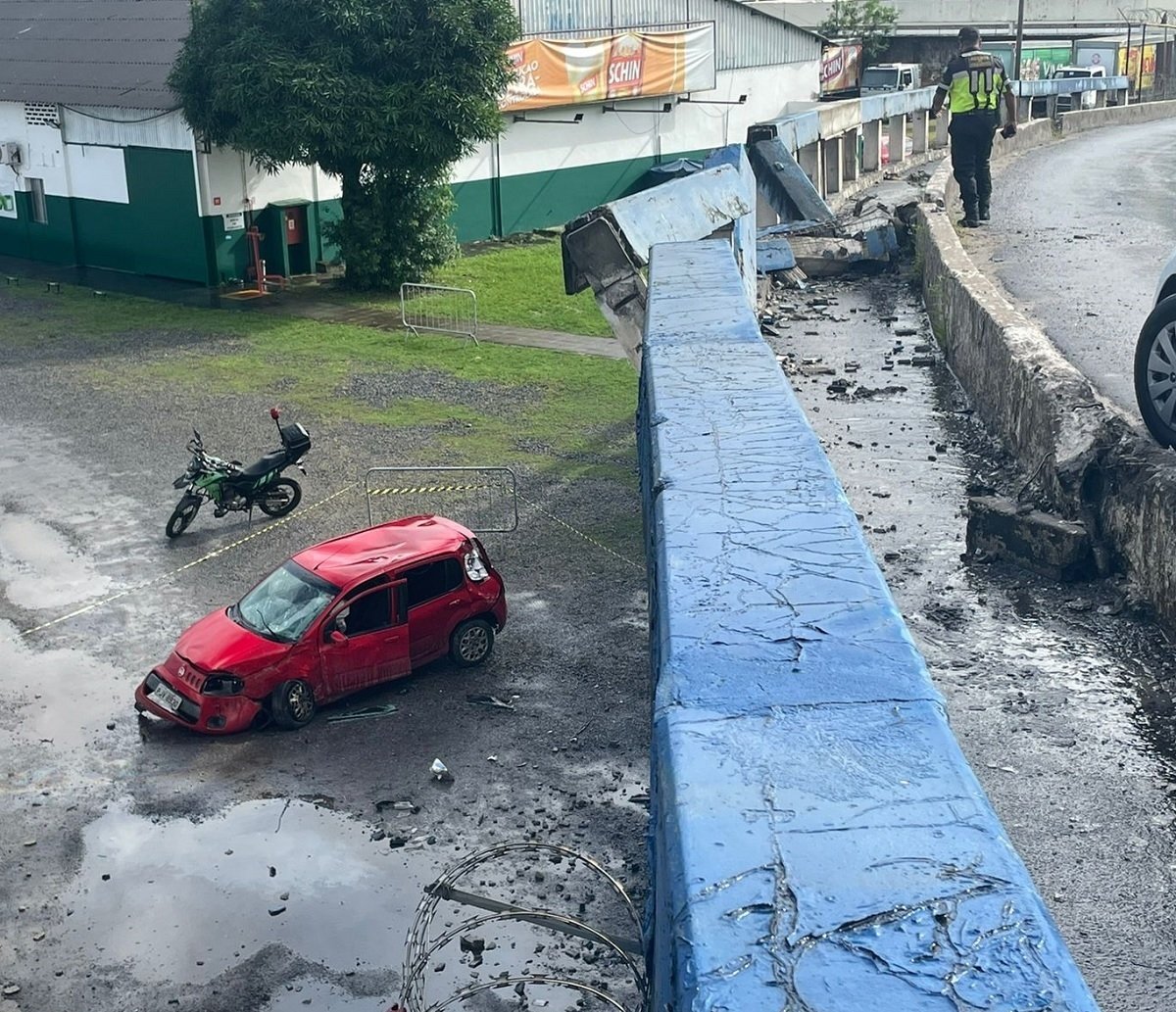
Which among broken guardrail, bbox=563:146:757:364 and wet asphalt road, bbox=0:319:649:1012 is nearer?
wet asphalt road, bbox=0:319:649:1012

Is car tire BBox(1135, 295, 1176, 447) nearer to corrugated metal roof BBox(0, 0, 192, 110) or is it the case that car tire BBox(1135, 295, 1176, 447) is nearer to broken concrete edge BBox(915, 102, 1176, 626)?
broken concrete edge BBox(915, 102, 1176, 626)

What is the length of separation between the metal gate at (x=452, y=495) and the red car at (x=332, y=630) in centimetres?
259

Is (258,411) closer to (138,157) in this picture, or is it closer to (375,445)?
(375,445)

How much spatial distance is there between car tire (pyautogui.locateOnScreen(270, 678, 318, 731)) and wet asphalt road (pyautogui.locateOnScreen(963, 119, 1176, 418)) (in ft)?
23.2

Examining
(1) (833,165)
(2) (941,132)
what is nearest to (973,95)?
(1) (833,165)

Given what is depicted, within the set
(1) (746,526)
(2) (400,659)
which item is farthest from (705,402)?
(2) (400,659)

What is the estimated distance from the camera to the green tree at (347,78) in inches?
928

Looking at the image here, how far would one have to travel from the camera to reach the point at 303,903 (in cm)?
854

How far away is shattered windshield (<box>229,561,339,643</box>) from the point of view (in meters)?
11.2

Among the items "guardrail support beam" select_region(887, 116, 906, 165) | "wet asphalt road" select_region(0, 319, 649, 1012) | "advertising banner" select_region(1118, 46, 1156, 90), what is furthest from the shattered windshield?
"advertising banner" select_region(1118, 46, 1156, 90)

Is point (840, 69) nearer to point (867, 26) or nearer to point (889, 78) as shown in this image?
point (889, 78)

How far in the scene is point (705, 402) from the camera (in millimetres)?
8992

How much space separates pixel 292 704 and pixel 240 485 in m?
4.52

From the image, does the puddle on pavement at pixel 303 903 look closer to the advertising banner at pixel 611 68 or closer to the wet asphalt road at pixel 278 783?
the wet asphalt road at pixel 278 783
